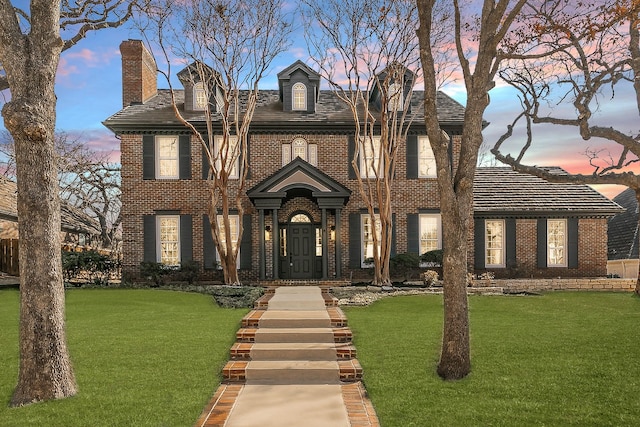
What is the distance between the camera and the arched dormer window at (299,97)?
2241cm

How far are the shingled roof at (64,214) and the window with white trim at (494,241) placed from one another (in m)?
21.9

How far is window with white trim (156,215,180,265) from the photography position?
21.3 metres

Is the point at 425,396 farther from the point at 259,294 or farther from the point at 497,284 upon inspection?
the point at 497,284

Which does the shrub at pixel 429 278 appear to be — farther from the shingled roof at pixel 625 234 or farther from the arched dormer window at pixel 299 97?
the shingled roof at pixel 625 234

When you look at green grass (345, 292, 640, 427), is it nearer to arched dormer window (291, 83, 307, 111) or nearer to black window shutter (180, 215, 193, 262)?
black window shutter (180, 215, 193, 262)

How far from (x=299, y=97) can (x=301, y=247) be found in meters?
6.06

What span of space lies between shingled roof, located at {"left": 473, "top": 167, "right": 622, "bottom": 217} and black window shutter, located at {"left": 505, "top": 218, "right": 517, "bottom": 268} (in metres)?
0.40

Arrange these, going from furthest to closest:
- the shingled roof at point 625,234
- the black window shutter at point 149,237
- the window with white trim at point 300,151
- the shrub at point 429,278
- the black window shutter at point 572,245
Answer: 1. the shingled roof at point 625,234
2. the black window shutter at point 572,245
3. the window with white trim at point 300,151
4. the black window shutter at point 149,237
5. the shrub at point 429,278

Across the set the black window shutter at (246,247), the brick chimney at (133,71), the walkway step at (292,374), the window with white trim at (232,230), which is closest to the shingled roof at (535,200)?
the black window shutter at (246,247)

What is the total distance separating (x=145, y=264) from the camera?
66.7 feet

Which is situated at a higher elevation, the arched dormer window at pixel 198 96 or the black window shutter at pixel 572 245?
the arched dormer window at pixel 198 96

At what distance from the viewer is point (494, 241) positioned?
2236 cm

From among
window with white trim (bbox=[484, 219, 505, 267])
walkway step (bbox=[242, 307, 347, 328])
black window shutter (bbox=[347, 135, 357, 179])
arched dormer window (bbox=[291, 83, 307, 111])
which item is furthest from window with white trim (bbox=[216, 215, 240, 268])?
window with white trim (bbox=[484, 219, 505, 267])

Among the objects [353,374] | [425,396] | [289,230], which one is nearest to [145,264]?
[289,230]
